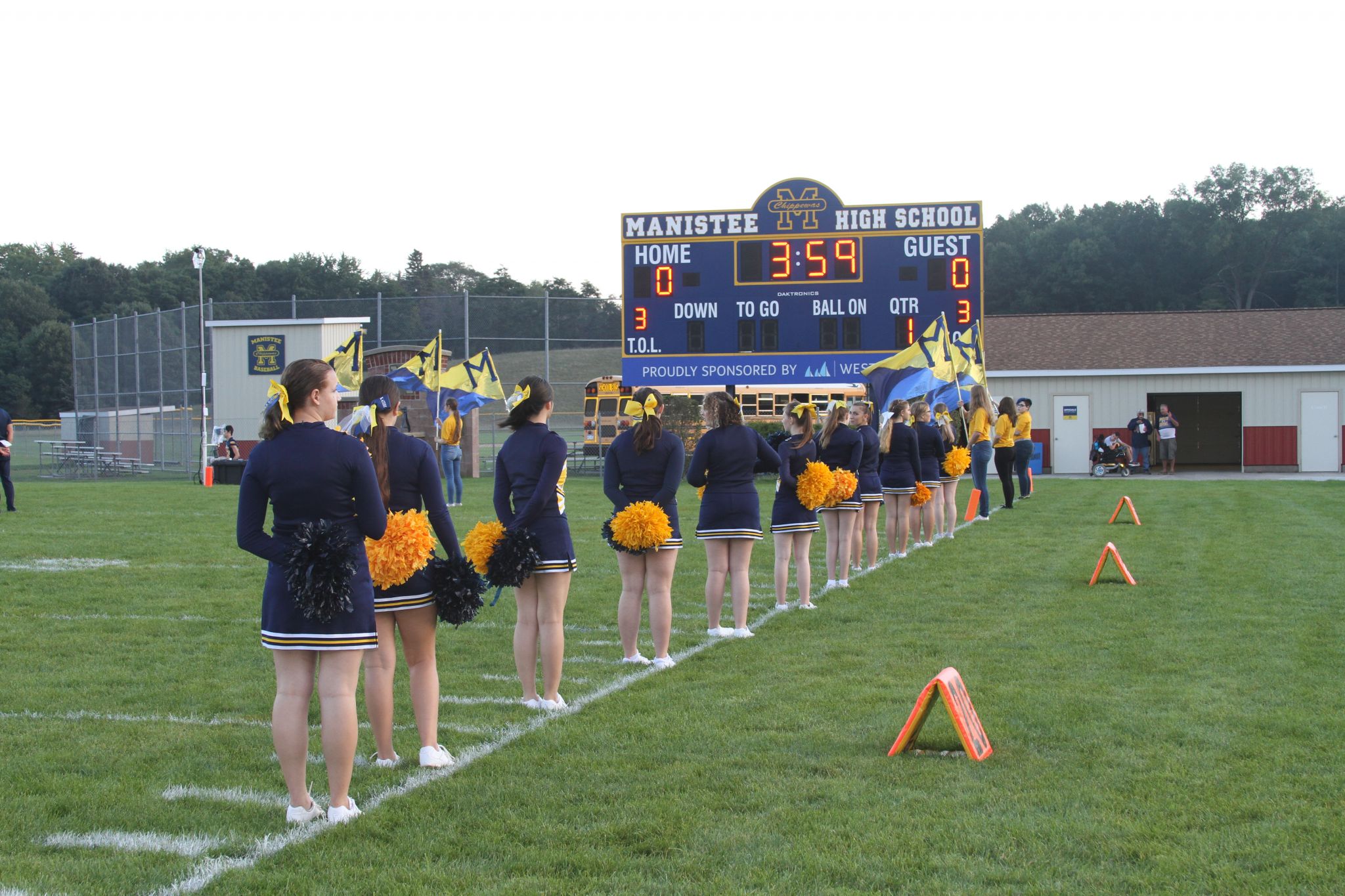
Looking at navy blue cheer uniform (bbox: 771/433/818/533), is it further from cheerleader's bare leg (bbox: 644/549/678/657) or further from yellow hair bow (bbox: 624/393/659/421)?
yellow hair bow (bbox: 624/393/659/421)

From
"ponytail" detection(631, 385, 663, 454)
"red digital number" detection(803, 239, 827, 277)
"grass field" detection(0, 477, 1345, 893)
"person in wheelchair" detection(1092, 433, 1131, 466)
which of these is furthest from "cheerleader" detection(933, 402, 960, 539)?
"person in wheelchair" detection(1092, 433, 1131, 466)

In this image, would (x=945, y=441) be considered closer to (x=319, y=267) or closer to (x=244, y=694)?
(x=244, y=694)

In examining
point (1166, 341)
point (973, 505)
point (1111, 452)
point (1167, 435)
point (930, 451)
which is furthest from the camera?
point (1166, 341)

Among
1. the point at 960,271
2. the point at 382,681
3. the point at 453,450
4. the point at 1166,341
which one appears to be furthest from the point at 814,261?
the point at 382,681

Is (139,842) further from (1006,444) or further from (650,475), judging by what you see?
(1006,444)

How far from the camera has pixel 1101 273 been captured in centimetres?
6706

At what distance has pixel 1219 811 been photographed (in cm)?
445

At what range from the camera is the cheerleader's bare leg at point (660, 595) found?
290 inches

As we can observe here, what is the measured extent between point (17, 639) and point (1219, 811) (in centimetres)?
730

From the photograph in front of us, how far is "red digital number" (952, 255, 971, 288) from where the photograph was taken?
24859 mm

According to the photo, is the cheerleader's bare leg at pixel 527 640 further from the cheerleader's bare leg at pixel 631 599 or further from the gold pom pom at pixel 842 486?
the gold pom pom at pixel 842 486

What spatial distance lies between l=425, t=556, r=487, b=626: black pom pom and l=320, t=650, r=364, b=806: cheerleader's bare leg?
A: 65 centimetres

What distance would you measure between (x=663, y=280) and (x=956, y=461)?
496 inches

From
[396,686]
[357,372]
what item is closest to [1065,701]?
[396,686]
